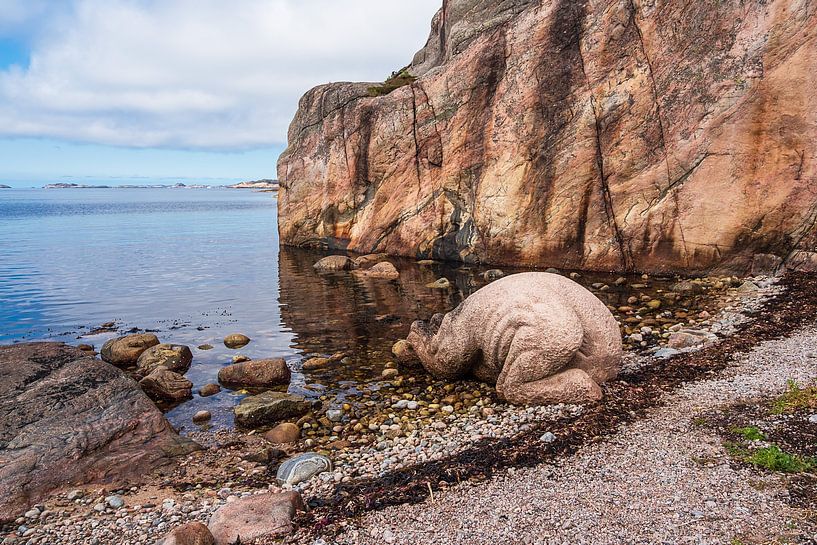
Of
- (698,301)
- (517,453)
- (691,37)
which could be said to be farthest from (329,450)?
(691,37)


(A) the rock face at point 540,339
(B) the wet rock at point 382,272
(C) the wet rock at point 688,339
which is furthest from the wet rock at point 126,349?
(C) the wet rock at point 688,339

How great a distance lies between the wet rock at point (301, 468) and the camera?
8716 mm

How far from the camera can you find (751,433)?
789 centimetres

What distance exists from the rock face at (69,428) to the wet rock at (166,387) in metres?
1.81

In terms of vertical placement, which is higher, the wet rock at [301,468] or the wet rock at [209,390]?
the wet rock at [301,468]

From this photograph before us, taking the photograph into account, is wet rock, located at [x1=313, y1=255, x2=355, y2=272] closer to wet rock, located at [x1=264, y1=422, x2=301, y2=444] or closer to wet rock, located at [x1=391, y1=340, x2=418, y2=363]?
wet rock, located at [x1=391, y1=340, x2=418, y2=363]

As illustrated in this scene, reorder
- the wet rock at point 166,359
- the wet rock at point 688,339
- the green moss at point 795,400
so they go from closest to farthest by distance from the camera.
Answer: the green moss at point 795,400 → the wet rock at point 688,339 → the wet rock at point 166,359

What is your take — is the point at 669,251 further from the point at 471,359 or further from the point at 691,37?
the point at 471,359

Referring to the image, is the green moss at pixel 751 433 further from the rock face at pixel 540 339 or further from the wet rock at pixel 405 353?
the wet rock at pixel 405 353

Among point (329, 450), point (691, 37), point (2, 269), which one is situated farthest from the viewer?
point (2, 269)

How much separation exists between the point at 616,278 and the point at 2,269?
116ft

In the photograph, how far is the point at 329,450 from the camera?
999 centimetres

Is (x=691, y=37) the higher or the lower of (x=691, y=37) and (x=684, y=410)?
the higher

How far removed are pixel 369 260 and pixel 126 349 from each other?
59.8ft
